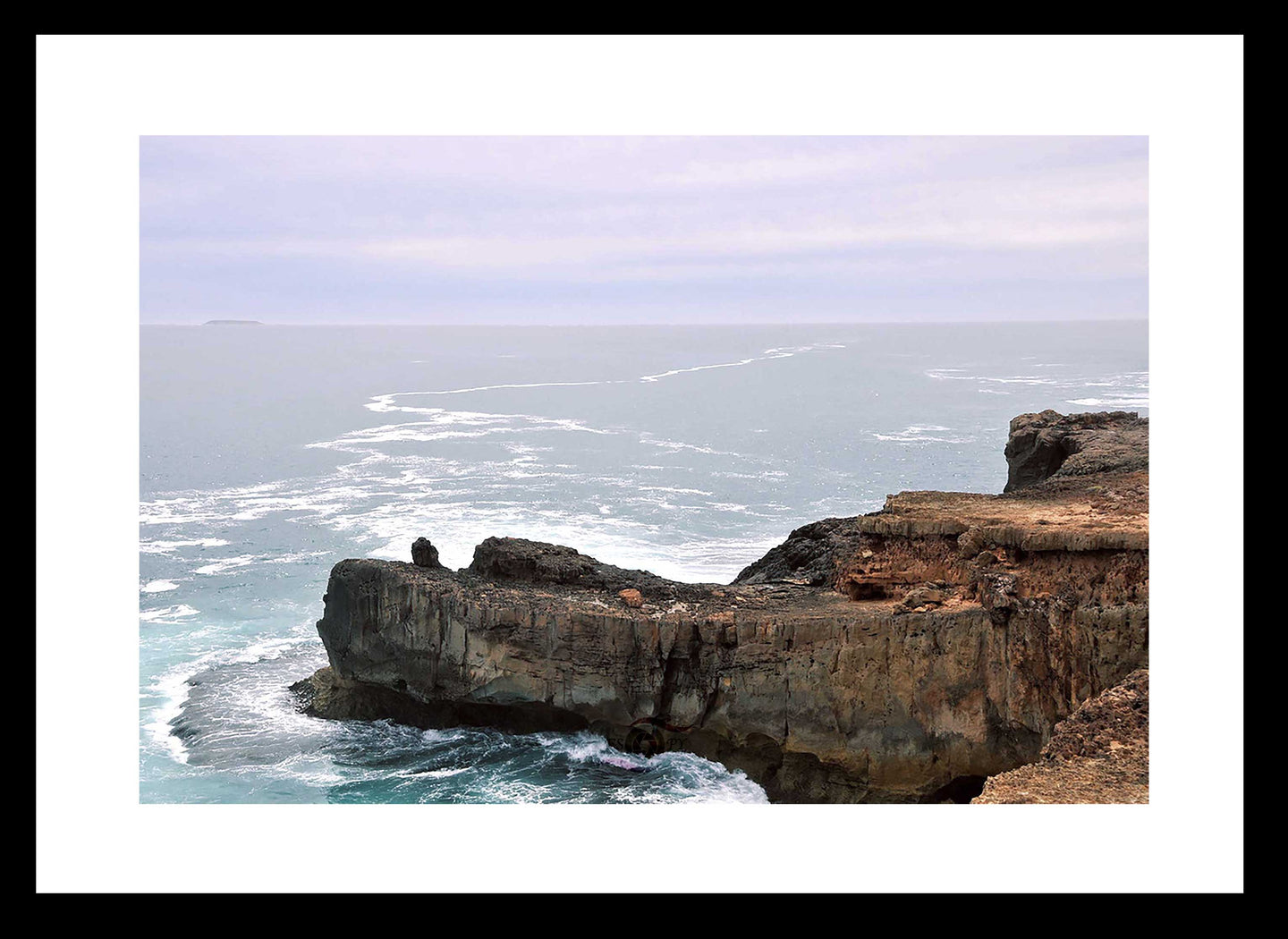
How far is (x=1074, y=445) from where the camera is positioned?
23.6m

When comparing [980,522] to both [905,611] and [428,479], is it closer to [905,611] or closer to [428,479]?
[905,611]

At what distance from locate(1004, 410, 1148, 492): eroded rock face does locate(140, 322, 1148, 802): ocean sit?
7.30 m

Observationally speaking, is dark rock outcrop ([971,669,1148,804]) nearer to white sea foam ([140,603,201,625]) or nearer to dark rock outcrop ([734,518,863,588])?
dark rock outcrop ([734,518,863,588])

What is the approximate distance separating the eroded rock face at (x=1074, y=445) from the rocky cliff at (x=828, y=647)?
4.68 feet

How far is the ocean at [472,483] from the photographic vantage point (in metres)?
18.3

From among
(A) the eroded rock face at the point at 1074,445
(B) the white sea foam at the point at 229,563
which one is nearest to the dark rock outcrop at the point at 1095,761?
(A) the eroded rock face at the point at 1074,445

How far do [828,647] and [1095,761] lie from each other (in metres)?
4.86

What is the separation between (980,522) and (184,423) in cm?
4226

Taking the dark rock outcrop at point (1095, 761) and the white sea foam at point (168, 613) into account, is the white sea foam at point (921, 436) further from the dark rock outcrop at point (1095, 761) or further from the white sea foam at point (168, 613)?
the dark rock outcrop at point (1095, 761)

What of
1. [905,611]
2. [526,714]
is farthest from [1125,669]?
[526,714]
